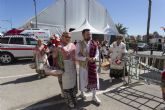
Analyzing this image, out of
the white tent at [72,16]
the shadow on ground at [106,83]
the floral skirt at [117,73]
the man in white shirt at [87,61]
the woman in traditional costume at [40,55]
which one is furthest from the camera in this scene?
the white tent at [72,16]

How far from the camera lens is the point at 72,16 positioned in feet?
91.5

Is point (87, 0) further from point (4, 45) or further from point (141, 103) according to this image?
point (141, 103)

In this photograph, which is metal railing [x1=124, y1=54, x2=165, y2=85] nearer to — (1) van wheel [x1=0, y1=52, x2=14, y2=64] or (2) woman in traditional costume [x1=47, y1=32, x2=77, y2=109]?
(2) woman in traditional costume [x1=47, y1=32, x2=77, y2=109]

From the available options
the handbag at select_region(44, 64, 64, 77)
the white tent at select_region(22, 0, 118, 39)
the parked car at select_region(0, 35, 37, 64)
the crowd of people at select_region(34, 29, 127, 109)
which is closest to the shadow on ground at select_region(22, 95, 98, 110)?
the crowd of people at select_region(34, 29, 127, 109)

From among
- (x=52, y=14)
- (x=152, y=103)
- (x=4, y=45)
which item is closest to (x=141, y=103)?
(x=152, y=103)

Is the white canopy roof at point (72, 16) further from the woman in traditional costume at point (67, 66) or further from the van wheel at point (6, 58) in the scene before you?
the woman in traditional costume at point (67, 66)

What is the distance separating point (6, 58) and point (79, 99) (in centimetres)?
863

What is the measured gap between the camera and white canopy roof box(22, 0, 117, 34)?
25.2m

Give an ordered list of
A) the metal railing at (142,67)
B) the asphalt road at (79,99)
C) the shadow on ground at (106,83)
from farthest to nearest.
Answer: the shadow on ground at (106,83) → the metal railing at (142,67) → the asphalt road at (79,99)

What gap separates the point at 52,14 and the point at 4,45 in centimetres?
1483

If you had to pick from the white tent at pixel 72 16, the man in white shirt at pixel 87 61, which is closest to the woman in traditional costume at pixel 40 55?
the man in white shirt at pixel 87 61

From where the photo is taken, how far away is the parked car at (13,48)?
12.2m

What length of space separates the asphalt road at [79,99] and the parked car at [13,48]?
5.37 meters

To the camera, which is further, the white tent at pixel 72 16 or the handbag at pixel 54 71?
the white tent at pixel 72 16
